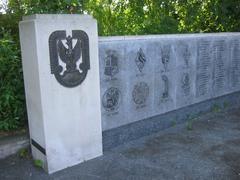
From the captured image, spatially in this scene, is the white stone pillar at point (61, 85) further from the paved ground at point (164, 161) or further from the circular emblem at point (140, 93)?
the circular emblem at point (140, 93)

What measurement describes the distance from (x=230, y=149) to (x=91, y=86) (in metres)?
2.15

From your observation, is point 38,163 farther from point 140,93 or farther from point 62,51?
point 140,93

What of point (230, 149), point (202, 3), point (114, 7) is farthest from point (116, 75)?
point (202, 3)

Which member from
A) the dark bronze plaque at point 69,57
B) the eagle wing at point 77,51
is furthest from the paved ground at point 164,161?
the eagle wing at point 77,51

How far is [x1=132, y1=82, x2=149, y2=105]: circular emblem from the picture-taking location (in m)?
4.60

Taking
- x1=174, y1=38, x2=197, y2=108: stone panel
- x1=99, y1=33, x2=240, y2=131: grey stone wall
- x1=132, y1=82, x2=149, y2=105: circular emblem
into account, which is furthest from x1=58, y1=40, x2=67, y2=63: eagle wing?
x1=174, y1=38, x2=197, y2=108: stone panel

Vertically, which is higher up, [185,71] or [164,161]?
[185,71]

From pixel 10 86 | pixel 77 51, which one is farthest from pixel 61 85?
pixel 10 86

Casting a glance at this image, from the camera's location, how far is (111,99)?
14.0 feet

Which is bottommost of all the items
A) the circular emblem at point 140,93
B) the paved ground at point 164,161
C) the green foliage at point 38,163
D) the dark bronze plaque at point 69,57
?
the paved ground at point 164,161

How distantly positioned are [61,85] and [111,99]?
918mm

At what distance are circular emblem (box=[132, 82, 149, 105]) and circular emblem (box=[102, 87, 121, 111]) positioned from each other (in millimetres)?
333

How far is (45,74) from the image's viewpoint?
3.40m

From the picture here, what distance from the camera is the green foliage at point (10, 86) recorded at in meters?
3.91
